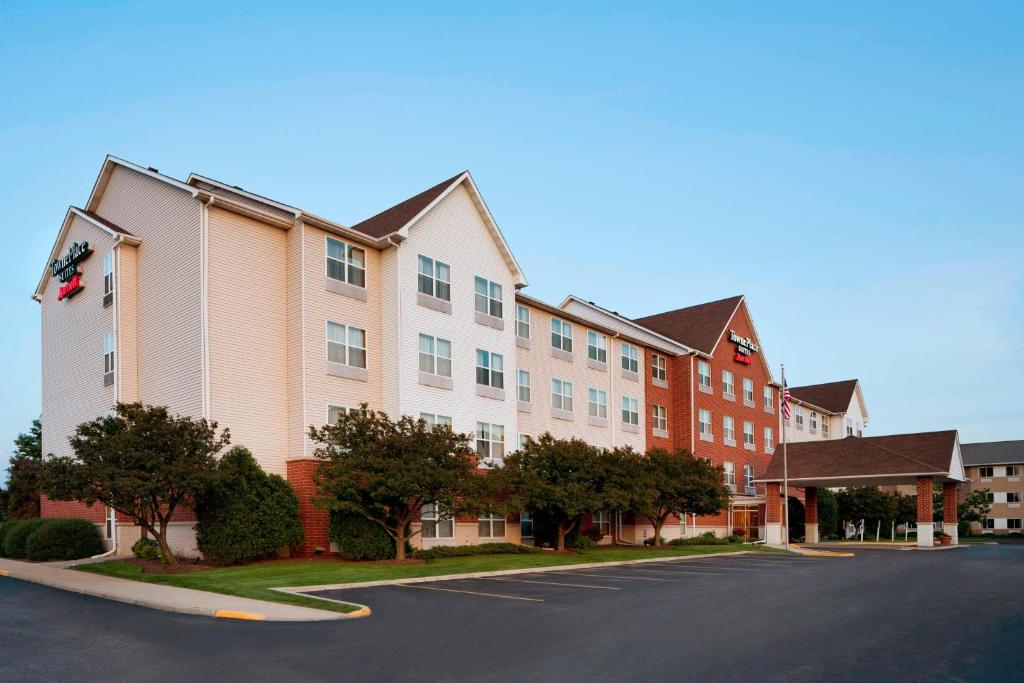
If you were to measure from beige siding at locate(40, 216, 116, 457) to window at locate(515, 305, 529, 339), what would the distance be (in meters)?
17.8

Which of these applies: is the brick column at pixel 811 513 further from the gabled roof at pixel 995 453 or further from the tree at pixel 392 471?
the gabled roof at pixel 995 453

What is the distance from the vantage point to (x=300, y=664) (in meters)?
11.6

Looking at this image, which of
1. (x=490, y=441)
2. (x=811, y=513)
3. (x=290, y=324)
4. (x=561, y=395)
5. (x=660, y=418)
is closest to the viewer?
(x=290, y=324)

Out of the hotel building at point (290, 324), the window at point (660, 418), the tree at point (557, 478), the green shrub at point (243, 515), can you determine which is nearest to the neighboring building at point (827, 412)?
the window at point (660, 418)

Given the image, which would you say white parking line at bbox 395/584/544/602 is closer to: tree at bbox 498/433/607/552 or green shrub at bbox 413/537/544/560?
green shrub at bbox 413/537/544/560

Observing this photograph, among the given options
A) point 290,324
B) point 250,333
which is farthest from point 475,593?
point 290,324

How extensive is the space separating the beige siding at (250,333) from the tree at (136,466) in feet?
12.2

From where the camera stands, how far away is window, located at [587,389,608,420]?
4672 centimetres

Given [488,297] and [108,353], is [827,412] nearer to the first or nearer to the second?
[488,297]

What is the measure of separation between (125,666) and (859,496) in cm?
6487

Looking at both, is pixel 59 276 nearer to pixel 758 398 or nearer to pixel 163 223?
pixel 163 223

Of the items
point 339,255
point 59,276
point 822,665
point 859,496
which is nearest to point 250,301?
point 339,255

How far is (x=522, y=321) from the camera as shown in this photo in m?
42.4

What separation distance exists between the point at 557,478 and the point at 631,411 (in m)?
14.8
